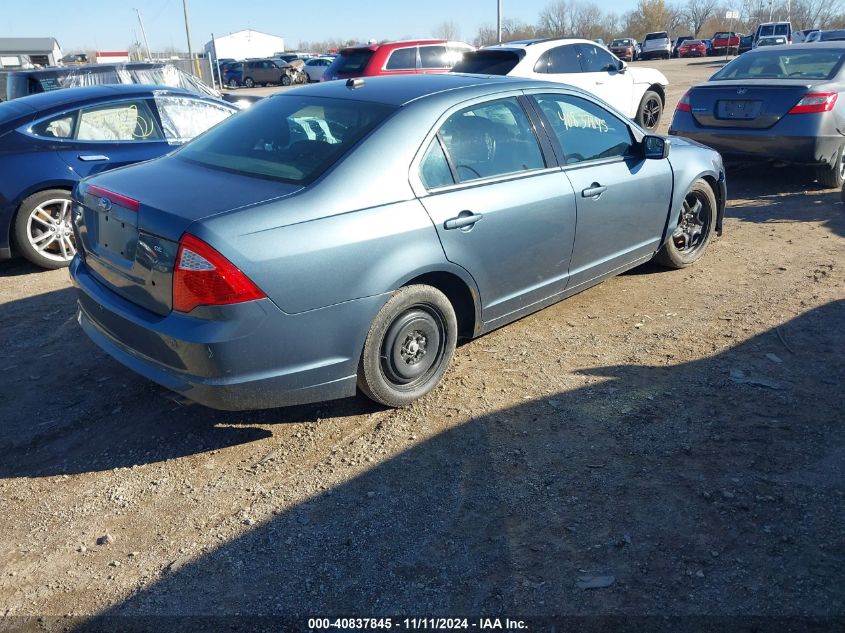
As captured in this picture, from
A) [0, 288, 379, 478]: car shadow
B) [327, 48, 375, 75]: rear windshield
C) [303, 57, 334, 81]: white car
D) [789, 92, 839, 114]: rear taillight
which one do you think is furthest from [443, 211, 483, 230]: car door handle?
[303, 57, 334, 81]: white car

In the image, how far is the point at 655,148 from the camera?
5.05 metres

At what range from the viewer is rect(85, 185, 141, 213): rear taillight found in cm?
333

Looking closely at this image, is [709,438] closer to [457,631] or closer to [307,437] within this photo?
[457,631]

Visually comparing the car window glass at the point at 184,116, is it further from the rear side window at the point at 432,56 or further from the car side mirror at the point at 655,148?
the rear side window at the point at 432,56

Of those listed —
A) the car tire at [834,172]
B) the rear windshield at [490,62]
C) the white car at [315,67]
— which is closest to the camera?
the car tire at [834,172]

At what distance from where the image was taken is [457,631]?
2531 mm

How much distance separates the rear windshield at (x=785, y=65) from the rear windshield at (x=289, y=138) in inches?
264

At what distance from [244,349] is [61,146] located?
4.29 m

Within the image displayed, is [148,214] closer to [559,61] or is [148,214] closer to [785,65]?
[785,65]

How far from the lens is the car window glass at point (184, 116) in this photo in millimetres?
6969

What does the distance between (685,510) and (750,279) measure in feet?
10.8

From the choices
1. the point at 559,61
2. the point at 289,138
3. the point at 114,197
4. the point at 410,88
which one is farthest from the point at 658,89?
the point at 114,197

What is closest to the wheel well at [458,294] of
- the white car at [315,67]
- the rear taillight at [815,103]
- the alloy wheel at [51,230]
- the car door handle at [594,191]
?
the car door handle at [594,191]

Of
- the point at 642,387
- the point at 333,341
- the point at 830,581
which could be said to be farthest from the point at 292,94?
the point at 830,581
